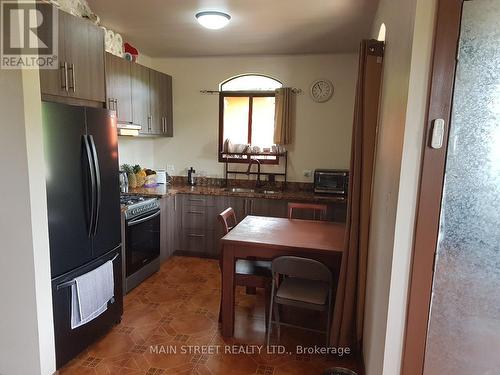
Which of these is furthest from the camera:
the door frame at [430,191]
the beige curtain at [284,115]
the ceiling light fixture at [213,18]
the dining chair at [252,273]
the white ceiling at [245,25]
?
the beige curtain at [284,115]

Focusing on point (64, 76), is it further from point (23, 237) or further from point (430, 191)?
point (430, 191)

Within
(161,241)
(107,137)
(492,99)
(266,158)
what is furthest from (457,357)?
(266,158)

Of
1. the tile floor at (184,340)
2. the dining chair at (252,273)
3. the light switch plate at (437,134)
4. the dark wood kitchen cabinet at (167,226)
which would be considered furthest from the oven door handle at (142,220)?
the light switch plate at (437,134)

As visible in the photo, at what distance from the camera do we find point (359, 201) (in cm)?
223

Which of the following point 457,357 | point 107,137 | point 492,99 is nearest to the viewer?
point 492,99

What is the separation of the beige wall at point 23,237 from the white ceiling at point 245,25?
4.64 feet

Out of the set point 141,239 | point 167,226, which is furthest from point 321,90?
point 141,239

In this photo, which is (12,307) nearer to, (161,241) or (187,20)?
(161,241)

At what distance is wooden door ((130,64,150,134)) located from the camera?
375 cm

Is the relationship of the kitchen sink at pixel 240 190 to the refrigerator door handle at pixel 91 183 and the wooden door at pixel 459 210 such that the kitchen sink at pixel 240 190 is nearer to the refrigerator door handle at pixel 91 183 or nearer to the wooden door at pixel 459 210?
the refrigerator door handle at pixel 91 183

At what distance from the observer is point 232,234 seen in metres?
2.60

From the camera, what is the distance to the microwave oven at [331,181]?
13.3 feet

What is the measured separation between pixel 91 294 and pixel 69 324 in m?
0.22

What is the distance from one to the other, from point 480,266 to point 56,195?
7.27ft
